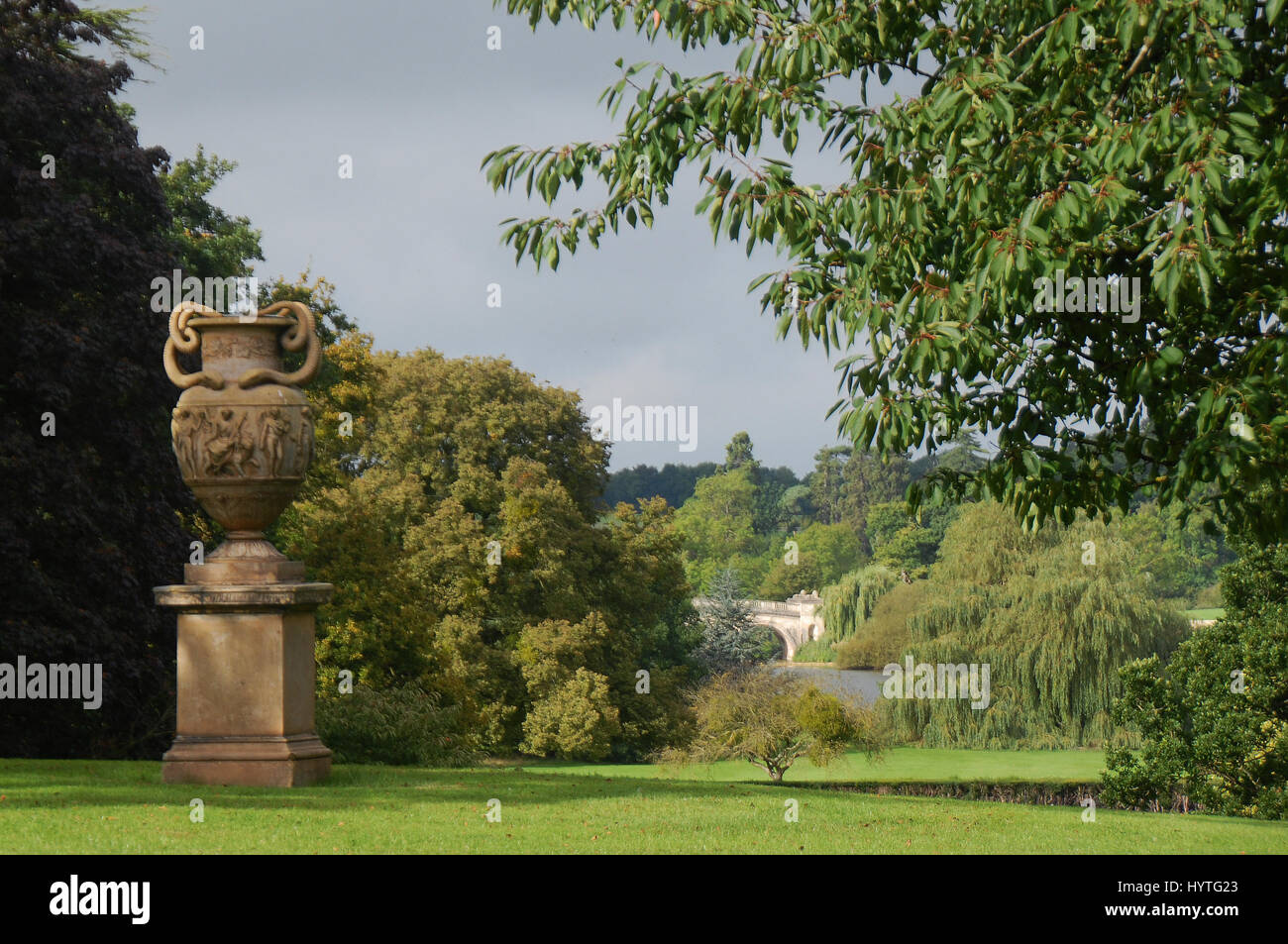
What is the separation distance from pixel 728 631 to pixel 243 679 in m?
52.4

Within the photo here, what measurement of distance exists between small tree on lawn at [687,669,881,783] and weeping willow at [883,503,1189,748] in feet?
8.63

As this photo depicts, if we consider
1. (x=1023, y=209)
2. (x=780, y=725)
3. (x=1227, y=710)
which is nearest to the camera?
(x=1023, y=209)

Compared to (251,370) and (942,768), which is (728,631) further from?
(251,370)

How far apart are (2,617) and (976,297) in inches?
572

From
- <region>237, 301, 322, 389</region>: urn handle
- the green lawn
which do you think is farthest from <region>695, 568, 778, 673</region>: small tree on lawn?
<region>237, 301, 322, 389</region>: urn handle

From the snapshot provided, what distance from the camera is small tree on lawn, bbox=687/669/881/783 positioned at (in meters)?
33.4

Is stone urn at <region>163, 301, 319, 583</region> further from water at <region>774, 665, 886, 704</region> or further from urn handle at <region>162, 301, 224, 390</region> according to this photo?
→ water at <region>774, 665, 886, 704</region>

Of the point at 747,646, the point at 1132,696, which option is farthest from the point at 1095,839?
the point at 747,646

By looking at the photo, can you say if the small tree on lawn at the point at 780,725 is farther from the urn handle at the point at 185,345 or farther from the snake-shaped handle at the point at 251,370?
the urn handle at the point at 185,345

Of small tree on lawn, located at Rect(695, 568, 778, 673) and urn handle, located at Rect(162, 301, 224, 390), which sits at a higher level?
urn handle, located at Rect(162, 301, 224, 390)

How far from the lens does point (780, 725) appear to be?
34.0 metres

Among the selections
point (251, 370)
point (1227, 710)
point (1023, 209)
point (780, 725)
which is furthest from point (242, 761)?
point (780, 725)

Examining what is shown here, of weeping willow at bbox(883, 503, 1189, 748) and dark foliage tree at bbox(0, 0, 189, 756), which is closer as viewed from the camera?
dark foliage tree at bbox(0, 0, 189, 756)

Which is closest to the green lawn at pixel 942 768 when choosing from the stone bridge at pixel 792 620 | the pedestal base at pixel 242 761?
the pedestal base at pixel 242 761
